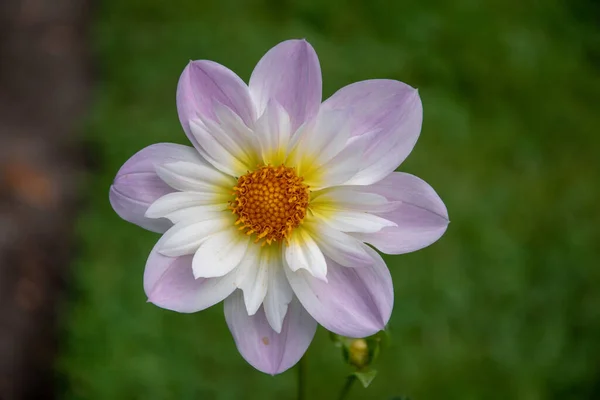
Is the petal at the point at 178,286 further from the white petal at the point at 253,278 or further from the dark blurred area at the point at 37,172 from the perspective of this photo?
the dark blurred area at the point at 37,172

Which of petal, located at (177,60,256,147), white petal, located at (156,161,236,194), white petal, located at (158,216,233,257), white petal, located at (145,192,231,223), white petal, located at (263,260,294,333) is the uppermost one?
petal, located at (177,60,256,147)

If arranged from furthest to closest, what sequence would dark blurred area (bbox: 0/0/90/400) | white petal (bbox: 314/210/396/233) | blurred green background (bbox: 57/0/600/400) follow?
dark blurred area (bbox: 0/0/90/400), blurred green background (bbox: 57/0/600/400), white petal (bbox: 314/210/396/233)

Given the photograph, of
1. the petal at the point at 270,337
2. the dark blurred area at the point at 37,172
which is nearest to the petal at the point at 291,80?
the petal at the point at 270,337

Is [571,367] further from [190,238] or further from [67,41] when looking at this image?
[67,41]

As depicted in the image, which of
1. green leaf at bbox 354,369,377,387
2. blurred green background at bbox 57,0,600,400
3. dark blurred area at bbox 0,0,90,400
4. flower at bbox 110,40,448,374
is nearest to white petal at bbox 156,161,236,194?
flower at bbox 110,40,448,374

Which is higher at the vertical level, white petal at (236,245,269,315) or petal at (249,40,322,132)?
petal at (249,40,322,132)

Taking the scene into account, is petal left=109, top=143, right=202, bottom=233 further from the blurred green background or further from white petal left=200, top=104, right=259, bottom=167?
the blurred green background

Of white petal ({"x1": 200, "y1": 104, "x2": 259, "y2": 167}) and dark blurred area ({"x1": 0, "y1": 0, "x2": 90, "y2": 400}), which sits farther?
dark blurred area ({"x1": 0, "y1": 0, "x2": 90, "y2": 400})
